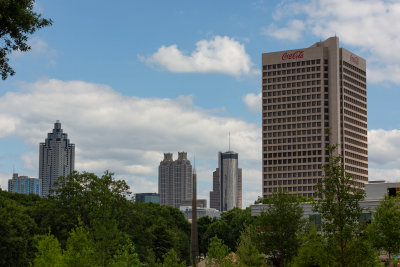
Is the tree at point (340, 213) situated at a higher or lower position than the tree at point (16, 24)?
lower

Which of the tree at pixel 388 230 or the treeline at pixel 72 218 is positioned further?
the treeline at pixel 72 218

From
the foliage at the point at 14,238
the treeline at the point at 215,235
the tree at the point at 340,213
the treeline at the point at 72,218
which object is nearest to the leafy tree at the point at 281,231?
the treeline at the point at 215,235

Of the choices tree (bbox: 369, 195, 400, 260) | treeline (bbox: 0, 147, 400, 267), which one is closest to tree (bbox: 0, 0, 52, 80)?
treeline (bbox: 0, 147, 400, 267)

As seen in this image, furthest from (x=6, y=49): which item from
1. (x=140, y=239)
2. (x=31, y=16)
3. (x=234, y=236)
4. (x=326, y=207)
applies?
(x=234, y=236)

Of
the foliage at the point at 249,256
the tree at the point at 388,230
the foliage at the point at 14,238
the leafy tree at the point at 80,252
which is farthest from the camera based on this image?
the foliage at the point at 14,238

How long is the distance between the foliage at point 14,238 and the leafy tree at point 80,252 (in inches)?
969

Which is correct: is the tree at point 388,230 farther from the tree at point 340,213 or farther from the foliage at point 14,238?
the foliage at point 14,238

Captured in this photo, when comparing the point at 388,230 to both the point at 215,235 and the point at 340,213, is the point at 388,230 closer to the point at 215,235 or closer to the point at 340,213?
the point at 215,235

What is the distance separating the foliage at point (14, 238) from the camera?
268ft

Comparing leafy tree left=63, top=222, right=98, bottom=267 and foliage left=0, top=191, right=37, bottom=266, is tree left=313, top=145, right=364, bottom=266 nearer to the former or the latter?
leafy tree left=63, top=222, right=98, bottom=267

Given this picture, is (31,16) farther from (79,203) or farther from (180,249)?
(180,249)

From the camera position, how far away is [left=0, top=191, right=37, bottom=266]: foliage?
268ft

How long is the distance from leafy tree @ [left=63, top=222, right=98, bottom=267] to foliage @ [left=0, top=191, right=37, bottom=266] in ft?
80.8

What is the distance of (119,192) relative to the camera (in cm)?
9262
